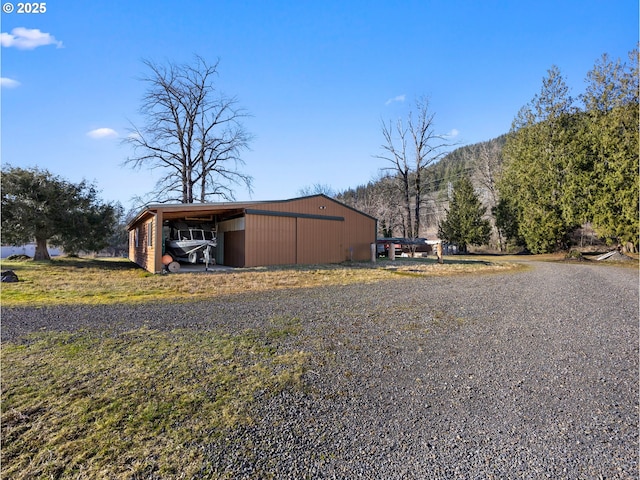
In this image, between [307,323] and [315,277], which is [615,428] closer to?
[307,323]

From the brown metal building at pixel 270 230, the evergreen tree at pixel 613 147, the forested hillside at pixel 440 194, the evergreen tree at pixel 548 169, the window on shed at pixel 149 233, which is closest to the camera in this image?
the brown metal building at pixel 270 230

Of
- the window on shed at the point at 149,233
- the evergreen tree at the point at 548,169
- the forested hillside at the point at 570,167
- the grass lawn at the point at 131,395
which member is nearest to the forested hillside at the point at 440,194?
the forested hillside at the point at 570,167

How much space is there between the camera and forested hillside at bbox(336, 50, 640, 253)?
18.8 m

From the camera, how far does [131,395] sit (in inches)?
103

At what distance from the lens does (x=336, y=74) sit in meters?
12.4

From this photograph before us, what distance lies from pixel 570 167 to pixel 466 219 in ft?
31.3

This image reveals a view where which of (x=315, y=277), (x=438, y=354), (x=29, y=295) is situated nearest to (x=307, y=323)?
(x=438, y=354)

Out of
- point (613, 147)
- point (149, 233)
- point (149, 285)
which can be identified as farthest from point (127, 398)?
point (613, 147)

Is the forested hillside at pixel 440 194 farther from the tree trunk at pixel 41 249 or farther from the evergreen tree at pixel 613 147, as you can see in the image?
the tree trunk at pixel 41 249

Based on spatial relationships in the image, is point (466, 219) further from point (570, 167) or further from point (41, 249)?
point (41, 249)

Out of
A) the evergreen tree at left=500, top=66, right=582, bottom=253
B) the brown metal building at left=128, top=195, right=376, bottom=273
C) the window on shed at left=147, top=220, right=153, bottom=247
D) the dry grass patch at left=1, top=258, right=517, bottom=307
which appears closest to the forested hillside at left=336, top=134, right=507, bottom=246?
the evergreen tree at left=500, top=66, right=582, bottom=253

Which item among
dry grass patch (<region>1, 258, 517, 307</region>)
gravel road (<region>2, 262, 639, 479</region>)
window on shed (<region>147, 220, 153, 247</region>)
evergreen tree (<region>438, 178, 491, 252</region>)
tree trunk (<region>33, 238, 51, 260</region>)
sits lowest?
gravel road (<region>2, 262, 639, 479</region>)

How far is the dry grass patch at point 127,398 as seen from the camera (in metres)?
1.90

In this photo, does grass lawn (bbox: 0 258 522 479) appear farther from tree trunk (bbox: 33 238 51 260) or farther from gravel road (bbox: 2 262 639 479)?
tree trunk (bbox: 33 238 51 260)
